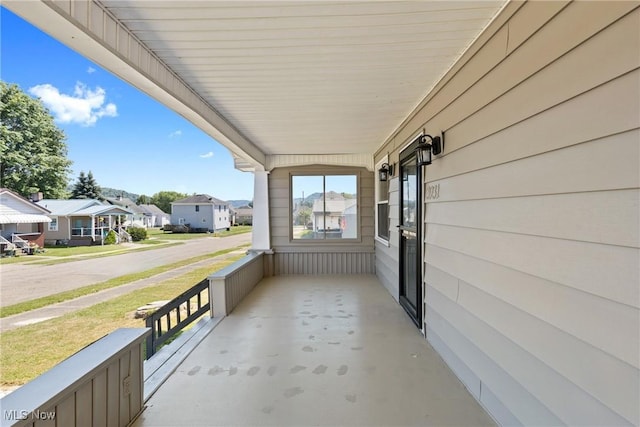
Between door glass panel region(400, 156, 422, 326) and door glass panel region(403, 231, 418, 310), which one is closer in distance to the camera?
door glass panel region(400, 156, 422, 326)

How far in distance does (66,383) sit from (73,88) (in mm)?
7412

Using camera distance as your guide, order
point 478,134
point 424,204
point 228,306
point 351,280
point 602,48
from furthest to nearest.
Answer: point 351,280
point 228,306
point 424,204
point 478,134
point 602,48

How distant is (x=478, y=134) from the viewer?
1.92 metres

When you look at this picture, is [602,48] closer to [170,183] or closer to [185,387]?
[185,387]

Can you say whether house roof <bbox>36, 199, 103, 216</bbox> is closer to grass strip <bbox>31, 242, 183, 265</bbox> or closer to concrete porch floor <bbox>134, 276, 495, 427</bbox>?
grass strip <bbox>31, 242, 183, 265</bbox>

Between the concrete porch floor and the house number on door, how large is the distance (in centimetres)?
142

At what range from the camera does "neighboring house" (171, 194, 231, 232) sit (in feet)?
74.2

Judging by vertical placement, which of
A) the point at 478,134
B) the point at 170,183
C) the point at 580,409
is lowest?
the point at 580,409

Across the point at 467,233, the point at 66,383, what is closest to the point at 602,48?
the point at 467,233

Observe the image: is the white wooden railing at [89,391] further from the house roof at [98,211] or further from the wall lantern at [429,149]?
the house roof at [98,211]

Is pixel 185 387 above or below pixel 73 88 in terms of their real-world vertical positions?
below

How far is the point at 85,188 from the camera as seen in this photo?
5820mm

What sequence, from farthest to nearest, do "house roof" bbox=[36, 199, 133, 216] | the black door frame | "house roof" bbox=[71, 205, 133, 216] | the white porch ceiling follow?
1. "house roof" bbox=[71, 205, 133, 216]
2. "house roof" bbox=[36, 199, 133, 216]
3. the black door frame
4. the white porch ceiling

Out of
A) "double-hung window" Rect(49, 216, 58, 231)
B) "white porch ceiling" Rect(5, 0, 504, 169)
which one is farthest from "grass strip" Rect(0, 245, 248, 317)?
"white porch ceiling" Rect(5, 0, 504, 169)
